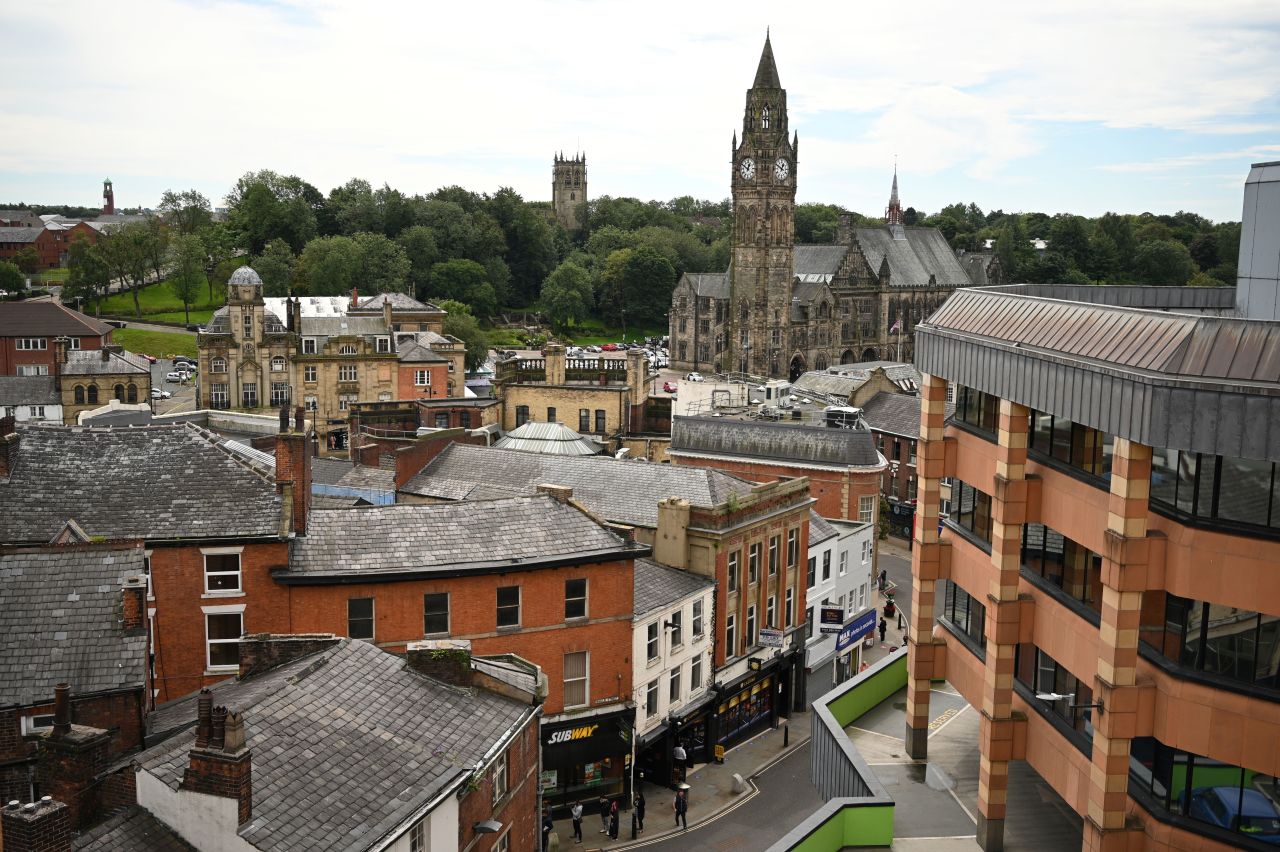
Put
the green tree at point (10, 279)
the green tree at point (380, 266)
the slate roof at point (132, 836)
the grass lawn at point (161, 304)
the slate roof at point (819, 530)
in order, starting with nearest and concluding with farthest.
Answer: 1. the slate roof at point (132, 836)
2. the slate roof at point (819, 530)
3. the green tree at point (380, 266)
4. the grass lawn at point (161, 304)
5. the green tree at point (10, 279)

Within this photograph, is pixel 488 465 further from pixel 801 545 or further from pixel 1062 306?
pixel 1062 306

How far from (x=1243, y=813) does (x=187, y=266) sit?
440ft

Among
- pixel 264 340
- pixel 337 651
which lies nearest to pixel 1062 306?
pixel 337 651

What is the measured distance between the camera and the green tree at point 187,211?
520ft

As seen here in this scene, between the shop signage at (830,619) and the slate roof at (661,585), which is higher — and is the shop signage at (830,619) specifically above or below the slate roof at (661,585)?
below

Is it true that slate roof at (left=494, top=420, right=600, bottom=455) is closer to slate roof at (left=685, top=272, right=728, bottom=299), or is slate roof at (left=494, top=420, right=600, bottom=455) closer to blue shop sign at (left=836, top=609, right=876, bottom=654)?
blue shop sign at (left=836, top=609, right=876, bottom=654)

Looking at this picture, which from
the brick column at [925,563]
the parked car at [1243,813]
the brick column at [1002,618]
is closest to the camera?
the parked car at [1243,813]

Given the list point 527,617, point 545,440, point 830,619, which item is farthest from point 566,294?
point 527,617

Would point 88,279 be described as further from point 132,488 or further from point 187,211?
point 132,488

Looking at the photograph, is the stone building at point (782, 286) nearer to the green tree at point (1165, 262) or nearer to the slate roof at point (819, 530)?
the green tree at point (1165, 262)

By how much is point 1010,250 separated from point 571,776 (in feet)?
544

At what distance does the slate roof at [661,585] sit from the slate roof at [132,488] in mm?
12610

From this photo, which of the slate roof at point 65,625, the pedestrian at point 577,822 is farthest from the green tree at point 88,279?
the slate roof at point 65,625

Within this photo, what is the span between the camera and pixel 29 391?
7950 cm
